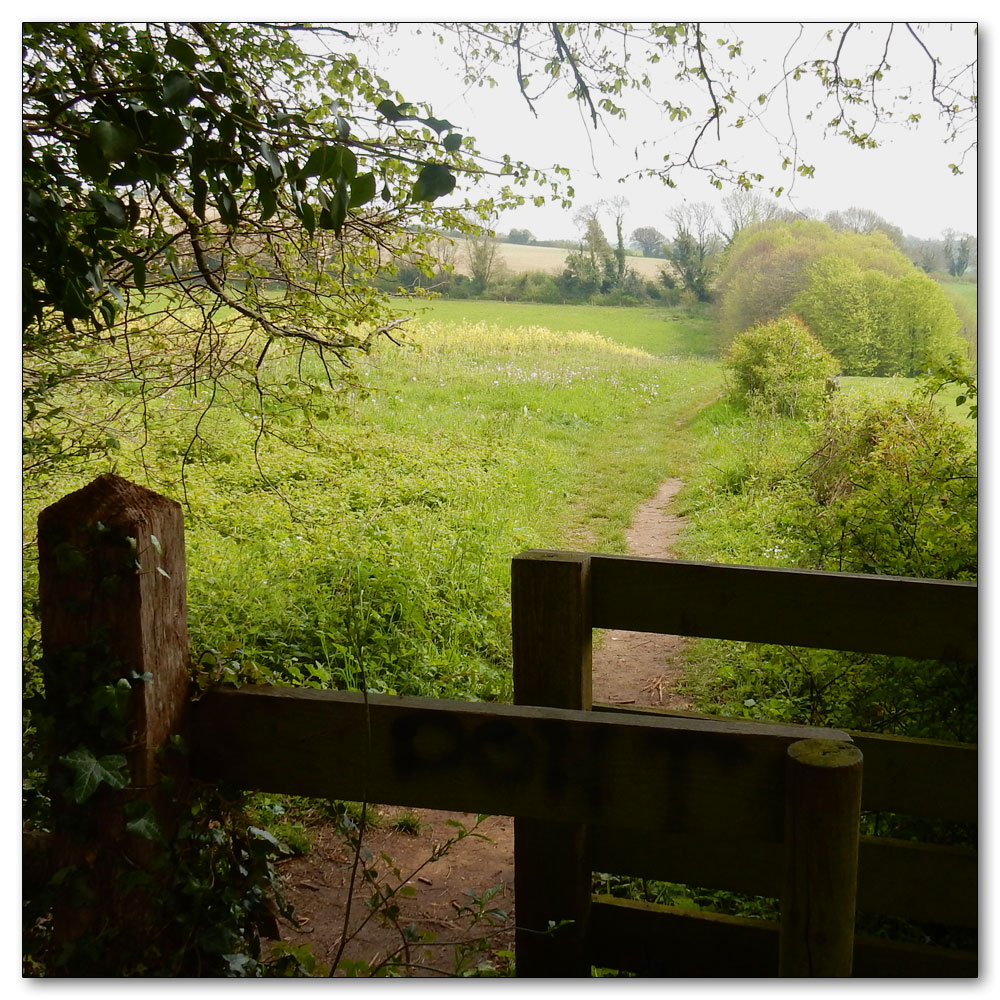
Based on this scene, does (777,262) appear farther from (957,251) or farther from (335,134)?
(335,134)

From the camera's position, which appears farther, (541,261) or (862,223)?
(541,261)

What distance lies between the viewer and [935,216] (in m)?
3.67

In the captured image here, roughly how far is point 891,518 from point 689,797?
2.54 metres

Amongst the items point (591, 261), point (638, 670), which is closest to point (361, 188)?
point (638, 670)

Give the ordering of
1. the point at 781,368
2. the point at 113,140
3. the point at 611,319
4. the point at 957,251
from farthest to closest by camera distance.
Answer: the point at 781,368 < the point at 611,319 < the point at 957,251 < the point at 113,140

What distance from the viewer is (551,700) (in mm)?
1845

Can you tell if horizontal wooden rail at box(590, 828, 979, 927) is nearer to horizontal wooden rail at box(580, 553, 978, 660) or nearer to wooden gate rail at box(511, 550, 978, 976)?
wooden gate rail at box(511, 550, 978, 976)

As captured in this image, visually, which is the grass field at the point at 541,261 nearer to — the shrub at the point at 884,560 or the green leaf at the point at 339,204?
the shrub at the point at 884,560

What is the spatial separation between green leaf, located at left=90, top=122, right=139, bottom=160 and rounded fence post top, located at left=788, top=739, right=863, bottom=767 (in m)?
1.53

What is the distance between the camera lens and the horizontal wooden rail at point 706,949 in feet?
6.47

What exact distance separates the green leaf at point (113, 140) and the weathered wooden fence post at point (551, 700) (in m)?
1.12

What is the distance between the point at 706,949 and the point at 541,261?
153 inches

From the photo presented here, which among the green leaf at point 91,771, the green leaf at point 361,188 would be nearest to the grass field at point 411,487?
the green leaf at point 91,771

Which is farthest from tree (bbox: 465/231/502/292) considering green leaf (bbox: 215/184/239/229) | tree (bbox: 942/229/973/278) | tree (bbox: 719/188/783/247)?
green leaf (bbox: 215/184/239/229)
